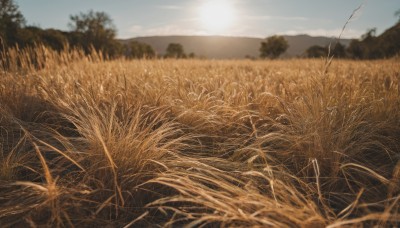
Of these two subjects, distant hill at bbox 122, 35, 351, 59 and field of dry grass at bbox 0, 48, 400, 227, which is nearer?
→ field of dry grass at bbox 0, 48, 400, 227

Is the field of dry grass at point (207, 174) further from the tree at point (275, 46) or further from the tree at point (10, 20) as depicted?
the tree at point (275, 46)

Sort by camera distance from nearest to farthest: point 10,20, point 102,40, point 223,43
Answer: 1. point 10,20
2. point 102,40
3. point 223,43

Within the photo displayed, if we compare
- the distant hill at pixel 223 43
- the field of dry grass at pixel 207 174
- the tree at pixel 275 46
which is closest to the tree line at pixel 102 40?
the tree at pixel 275 46

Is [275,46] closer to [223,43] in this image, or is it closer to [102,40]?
[102,40]

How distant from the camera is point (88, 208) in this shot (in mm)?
1361

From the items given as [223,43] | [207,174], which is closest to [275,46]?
[207,174]

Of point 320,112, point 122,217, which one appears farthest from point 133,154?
point 320,112

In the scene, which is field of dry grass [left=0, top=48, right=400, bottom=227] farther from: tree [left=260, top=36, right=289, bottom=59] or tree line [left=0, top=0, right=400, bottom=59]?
tree [left=260, top=36, right=289, bottom=59]

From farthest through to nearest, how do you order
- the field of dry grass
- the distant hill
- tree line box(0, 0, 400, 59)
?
the distant hill < tree line box(0, 0, 400, 59) < the field of dry grass

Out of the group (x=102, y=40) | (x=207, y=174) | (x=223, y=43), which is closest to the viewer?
(x=207, y=174)

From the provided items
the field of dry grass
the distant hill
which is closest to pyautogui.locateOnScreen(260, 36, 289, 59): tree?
the distant hill

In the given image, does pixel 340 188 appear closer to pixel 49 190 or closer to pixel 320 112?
pixel 320 112

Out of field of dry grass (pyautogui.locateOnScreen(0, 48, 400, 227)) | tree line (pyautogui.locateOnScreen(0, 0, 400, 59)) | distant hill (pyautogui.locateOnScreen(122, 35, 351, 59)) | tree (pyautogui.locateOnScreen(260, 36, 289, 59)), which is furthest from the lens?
distant hill (pyautogui.locateOnScreen(122, 35, 351, 59))

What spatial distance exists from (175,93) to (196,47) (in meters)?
90.2
